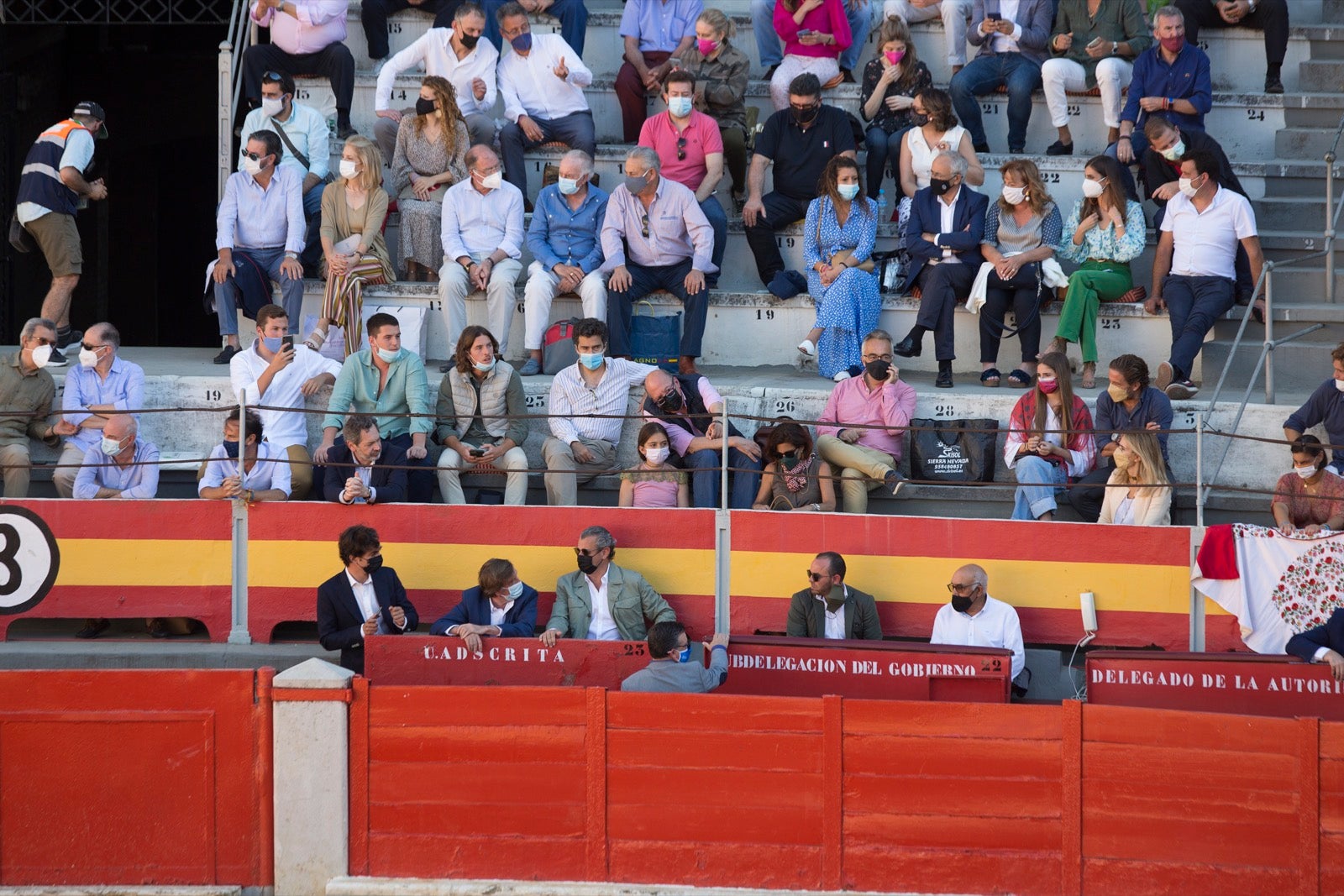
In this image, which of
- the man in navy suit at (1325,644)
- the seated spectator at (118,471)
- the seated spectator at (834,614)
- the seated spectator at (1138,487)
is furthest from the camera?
the seated spectator at (118,471)

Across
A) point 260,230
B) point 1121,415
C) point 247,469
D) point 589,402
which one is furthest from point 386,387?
point 1121,415

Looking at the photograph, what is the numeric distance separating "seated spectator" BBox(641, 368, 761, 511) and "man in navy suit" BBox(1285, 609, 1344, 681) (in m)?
3.04

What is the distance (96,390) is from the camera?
1080 centimetres

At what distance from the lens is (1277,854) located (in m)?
7.88

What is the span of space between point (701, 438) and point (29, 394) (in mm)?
4168

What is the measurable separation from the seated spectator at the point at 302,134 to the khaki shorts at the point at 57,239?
1.31m

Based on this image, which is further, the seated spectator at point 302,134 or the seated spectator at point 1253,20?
the seated spectator at point 1253,20

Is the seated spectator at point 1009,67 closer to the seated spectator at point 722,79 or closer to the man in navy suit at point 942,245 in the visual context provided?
the man in navy suit at point 942,245

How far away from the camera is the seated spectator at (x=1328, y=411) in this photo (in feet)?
32.8

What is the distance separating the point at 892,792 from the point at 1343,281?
6.56m

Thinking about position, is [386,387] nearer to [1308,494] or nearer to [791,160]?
[791,160]

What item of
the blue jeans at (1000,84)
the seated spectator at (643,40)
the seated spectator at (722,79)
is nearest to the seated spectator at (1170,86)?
the blue jeans at (1000,84)

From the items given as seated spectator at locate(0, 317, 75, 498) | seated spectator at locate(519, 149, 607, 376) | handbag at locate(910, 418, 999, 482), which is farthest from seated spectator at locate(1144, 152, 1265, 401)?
seated spectator at locate(0, 317, 75, 498)

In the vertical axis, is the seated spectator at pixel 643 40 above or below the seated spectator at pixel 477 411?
above
